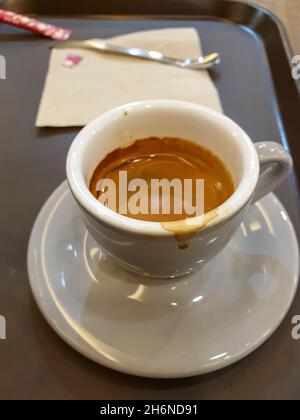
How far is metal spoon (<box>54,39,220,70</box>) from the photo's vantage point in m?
0.90

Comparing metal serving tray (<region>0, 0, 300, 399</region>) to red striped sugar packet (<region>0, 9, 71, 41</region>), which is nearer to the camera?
metal serving tray (<region>0, 0, 300, 399</region>)

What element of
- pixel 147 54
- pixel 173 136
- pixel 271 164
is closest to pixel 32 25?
pixel 147 54

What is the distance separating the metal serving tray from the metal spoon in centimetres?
3

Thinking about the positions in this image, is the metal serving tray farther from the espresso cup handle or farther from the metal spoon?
the espresso cup handle

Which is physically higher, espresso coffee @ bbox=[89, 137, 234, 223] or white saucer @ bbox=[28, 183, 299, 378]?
espresso coffee @ bbox=[89, 137, 234, 223]

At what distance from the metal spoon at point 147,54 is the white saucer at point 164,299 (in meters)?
0.43

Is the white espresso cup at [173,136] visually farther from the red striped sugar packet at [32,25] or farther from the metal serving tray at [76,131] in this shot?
the red striped sugar packet at [32,25]

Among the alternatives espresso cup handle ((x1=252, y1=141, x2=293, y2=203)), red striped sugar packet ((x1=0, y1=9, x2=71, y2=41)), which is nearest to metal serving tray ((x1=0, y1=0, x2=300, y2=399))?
red striped sugar packet ((x1=0, y1=9, x2=71, y2=41))

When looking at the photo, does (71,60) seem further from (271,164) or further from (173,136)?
(271,164)

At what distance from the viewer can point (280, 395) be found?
48 centimetres

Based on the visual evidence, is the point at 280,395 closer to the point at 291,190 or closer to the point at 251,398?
the point at 251,398

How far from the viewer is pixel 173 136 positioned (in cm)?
59

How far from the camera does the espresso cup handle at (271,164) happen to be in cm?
52

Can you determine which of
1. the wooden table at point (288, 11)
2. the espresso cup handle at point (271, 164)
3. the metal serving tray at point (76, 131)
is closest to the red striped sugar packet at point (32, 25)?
the metal serving tray at point (76, 131)
